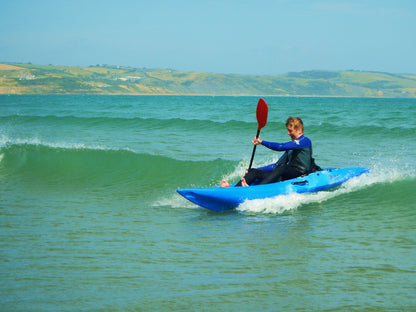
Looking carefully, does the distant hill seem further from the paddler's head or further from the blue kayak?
the paddler's head

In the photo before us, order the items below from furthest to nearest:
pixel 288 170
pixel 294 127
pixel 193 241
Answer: pixel 288 170 < pixel 294 127 < pixel 193 241

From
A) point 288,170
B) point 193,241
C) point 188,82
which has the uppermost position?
point 188,82

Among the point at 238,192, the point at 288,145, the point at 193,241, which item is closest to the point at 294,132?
→ the point at 288,145

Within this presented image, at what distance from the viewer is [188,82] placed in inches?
6580

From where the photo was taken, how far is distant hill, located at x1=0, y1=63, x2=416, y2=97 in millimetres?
123625

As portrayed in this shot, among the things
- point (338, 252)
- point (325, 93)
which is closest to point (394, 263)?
point (338, 252)

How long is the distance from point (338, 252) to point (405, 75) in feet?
687

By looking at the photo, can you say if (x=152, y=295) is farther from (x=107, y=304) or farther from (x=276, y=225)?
(x=276, y=225)

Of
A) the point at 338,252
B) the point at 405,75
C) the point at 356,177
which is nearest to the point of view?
the point at 338,252

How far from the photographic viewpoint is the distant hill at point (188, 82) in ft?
406

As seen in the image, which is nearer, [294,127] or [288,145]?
[288,145]

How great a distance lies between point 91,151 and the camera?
14.9m

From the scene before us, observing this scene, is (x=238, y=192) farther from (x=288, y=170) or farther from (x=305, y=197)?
(x=305, y=197)

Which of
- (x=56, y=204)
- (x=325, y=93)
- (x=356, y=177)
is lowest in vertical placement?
(x=56, y=204)
